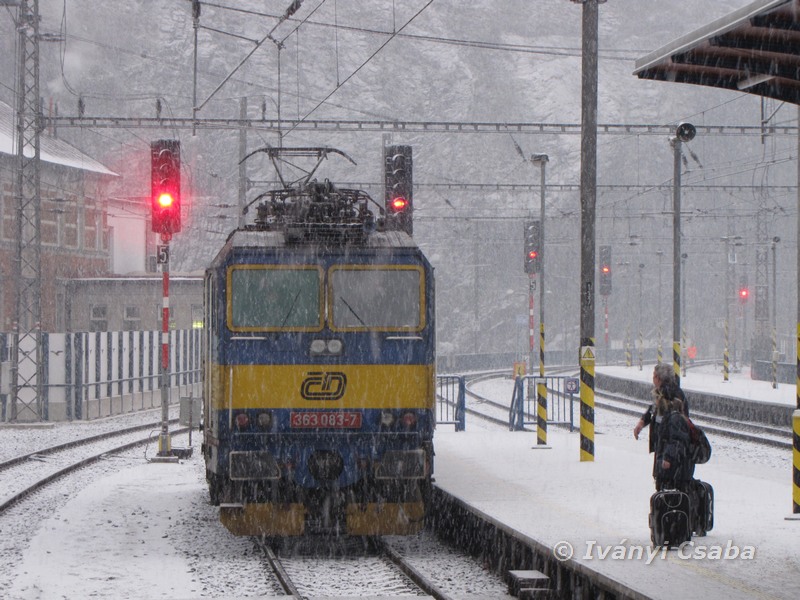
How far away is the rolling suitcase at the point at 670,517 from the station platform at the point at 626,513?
14 centimetres

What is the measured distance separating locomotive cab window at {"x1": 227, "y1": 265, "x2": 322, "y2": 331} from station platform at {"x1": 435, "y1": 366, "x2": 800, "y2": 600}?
2.37 meters

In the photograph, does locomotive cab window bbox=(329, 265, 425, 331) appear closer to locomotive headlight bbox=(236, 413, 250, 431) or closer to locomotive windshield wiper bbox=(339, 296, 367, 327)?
locomotive windshield wiper bbox=(339, 296, 367, 327)

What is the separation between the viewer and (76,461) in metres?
19.3

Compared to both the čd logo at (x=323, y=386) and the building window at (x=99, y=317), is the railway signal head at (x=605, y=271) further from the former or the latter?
the čd logo at (x=323, y=386)

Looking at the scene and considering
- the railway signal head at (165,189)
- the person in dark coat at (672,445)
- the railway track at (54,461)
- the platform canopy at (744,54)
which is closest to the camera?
the platform canopy at (744,54)

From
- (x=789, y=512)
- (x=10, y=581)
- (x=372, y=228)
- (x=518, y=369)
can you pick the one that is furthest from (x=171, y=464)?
(x=518, y=369)

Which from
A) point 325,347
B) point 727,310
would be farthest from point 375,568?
point 727,310

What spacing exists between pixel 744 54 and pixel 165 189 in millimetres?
11188

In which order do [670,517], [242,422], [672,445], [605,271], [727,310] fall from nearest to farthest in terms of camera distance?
1. [670,517]
2. [672,445]
3. [242,422]
4. [727,310]
5. [605,271]

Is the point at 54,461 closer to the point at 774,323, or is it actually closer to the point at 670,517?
the point at 670,517

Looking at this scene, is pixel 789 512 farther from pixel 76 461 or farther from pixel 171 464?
pixel 76 461

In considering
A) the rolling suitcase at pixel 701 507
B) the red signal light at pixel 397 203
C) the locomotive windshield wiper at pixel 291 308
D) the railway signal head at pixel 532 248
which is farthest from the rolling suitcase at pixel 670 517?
the railway signal head at pixel 532 248

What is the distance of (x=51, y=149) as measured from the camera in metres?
53.2

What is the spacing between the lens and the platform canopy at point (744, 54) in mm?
7367
